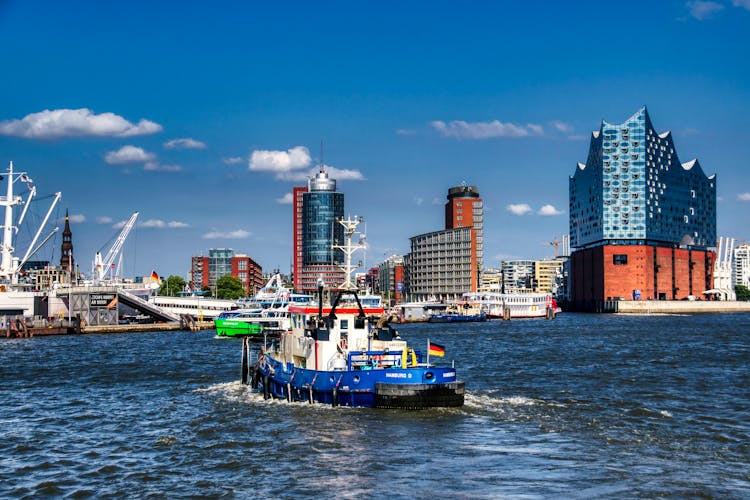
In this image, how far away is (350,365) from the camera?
42375 millimetres

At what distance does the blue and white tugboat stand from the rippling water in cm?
81

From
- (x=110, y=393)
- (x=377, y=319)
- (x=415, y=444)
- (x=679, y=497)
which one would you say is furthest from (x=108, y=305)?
(x=679, y=497)

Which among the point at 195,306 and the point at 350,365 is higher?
the point at 195,306

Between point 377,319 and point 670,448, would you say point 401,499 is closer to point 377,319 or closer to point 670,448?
point 670,448

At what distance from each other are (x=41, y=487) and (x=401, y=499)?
12637 mm

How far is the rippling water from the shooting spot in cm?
2823

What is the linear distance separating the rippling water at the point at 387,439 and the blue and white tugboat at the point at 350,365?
2.65 ft

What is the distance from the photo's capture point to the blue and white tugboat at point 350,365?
40000 millimetres

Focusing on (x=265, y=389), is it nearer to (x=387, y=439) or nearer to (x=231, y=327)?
(x=387, y=439)

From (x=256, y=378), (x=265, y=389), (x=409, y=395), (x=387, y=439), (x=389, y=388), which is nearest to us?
(x=387, y=439)

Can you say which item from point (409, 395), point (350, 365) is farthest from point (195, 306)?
point (409, 395)

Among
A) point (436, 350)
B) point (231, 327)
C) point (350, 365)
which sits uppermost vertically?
point (436, 350)

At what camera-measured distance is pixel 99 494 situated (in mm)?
27891

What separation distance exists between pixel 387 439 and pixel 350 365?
8047mm
